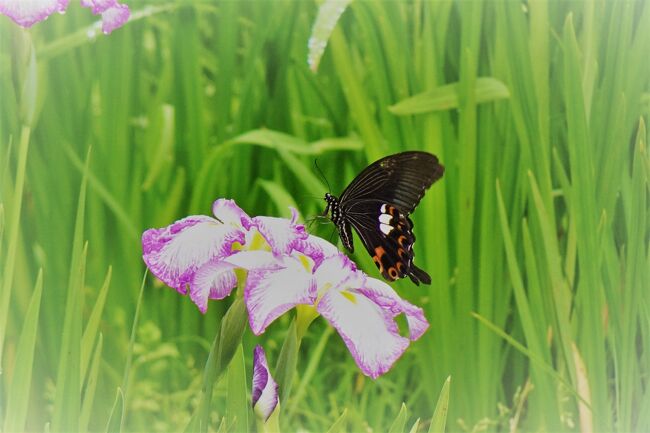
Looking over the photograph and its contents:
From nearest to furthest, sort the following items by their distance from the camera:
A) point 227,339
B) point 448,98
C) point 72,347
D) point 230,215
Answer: point 227,339, point 230,215, point 72,347, point 448,98

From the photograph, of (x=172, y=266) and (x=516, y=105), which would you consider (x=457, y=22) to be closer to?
(x=516, y=105)

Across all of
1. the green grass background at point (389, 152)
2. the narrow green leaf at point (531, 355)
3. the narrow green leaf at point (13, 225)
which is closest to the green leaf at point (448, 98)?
the green grass background at point (389, 152)

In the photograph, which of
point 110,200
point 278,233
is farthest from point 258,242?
→ point 110,200

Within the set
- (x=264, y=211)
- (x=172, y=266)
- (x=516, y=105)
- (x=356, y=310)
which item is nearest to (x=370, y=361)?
(x=356, y=310)

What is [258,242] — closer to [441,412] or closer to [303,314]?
[303,314]

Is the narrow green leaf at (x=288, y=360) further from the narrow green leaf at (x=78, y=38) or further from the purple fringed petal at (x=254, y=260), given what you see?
the narrow green leaf at (x=78, y=38)

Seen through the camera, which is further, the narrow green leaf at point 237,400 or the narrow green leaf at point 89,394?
the narrow green leaf at point 89,394
